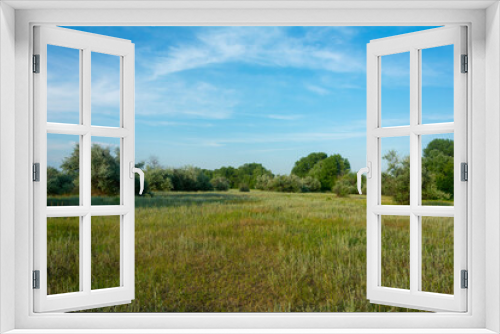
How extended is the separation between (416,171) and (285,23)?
106cm

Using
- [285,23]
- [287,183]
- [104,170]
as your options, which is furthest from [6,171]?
[287,183]

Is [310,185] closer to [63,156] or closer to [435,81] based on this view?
[435,81]

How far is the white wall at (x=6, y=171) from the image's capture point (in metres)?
1.69

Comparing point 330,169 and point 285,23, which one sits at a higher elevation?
point 285,23

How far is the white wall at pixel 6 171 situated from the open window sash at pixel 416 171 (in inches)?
71.8

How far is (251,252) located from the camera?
15.9ft

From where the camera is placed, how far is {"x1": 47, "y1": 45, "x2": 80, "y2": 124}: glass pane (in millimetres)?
2197

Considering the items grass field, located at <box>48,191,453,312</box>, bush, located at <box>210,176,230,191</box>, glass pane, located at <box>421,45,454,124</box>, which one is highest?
glass pane, located at <box>421,45,454,124</box>

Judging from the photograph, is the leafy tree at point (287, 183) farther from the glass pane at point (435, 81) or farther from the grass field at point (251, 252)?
the glass pane at point (435, 81)

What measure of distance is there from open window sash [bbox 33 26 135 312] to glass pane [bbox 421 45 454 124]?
1.74 meters

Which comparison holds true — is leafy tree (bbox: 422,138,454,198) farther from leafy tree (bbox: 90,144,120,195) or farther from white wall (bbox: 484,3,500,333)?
leafy tree (bbox: 90,144,120,195)

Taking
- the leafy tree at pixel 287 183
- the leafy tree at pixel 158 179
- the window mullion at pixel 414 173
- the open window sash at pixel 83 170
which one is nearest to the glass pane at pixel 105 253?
the leafy tree at pixel 158 179

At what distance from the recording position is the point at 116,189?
4.27 metres

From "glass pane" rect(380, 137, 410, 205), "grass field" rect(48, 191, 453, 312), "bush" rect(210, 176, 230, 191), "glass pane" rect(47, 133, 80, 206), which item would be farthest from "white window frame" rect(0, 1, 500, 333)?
"bush" rect(210, 176, 230, 191)
